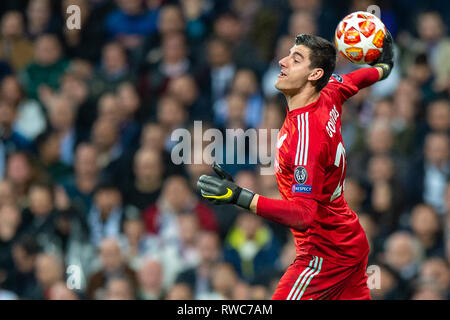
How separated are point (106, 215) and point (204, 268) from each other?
1383mm

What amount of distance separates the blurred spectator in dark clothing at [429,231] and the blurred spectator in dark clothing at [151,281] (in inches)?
95.4

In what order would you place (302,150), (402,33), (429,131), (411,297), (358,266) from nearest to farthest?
(302,150), (358,266), (411,297), (429,131), (402,33)

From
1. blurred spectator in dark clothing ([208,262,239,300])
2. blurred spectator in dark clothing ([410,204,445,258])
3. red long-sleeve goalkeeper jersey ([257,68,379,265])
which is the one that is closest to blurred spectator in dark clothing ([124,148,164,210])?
blurred spectator in dark clothing ([208,262,239,300])

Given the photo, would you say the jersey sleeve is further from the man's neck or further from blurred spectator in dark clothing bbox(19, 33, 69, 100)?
blurred spectator in dark clothing bbox(19, 33, 69, 100)

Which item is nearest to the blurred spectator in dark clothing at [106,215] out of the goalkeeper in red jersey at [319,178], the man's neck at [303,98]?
the goalkeeper in red jersey at [319,178]

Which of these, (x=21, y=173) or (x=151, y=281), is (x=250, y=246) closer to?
(x=151, y=281)

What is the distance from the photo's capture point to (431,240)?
7309 millimetres

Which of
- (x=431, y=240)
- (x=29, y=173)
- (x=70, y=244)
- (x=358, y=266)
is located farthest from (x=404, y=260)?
(x=29, y=173)

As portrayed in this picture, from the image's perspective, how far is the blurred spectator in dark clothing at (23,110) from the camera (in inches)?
383

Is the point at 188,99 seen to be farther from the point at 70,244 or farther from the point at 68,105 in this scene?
the point at 70,244

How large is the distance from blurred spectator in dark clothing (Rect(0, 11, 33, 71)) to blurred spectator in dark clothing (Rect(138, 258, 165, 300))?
393 centimetres

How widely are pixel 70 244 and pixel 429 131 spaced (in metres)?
3.80

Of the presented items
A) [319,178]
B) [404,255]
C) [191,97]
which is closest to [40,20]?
[191,97]

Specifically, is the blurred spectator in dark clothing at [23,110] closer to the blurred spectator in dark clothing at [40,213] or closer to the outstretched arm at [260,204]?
the blurred spectator in dark clothing at [40,213]
